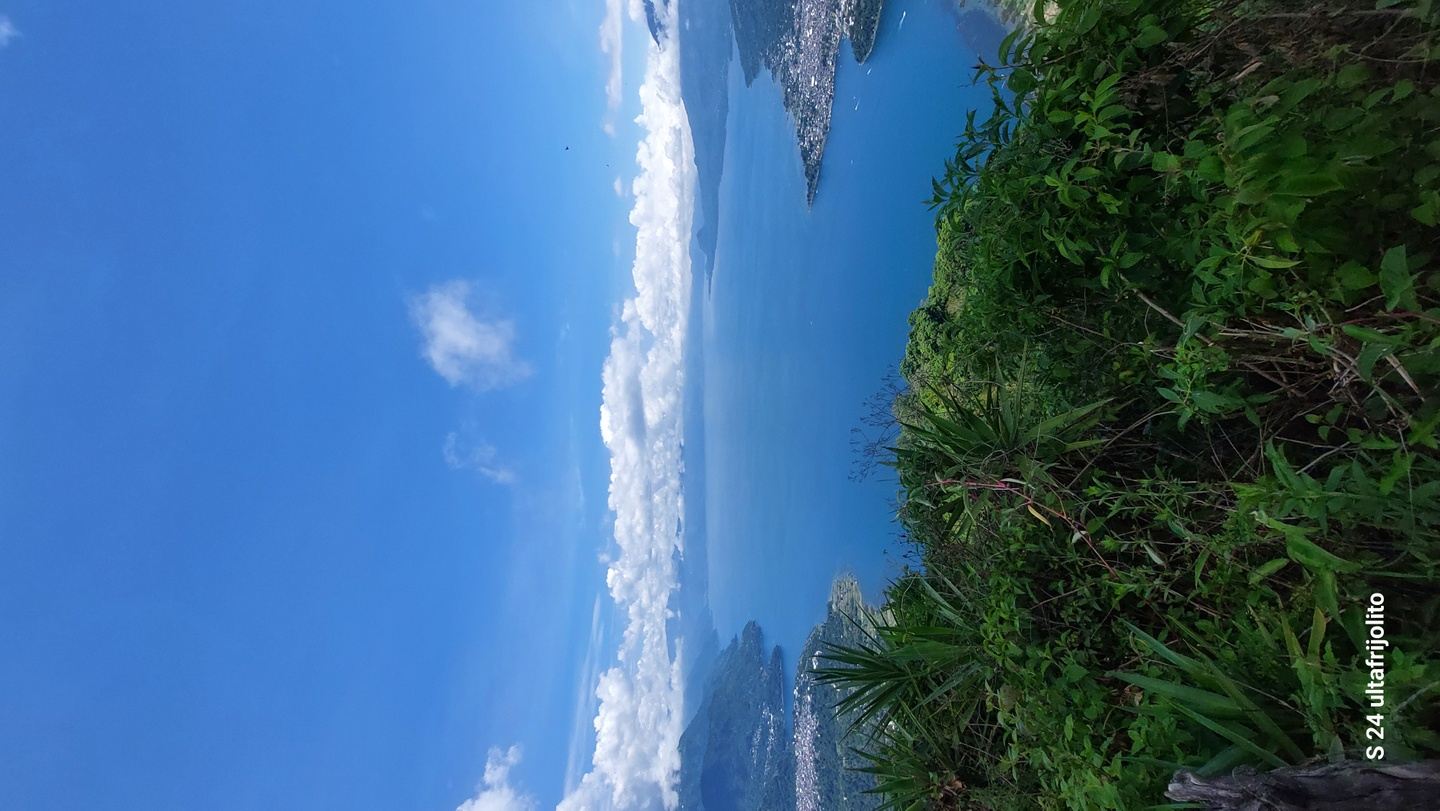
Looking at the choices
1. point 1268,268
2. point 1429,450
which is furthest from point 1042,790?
point 1268,268

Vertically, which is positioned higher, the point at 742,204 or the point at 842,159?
the point at 742,204

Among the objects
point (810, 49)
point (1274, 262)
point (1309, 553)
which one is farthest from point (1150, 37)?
point (810, 49)

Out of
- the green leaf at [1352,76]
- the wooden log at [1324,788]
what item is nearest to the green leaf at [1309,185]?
the green leaf at [1352,76]

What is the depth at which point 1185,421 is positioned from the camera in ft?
7.43

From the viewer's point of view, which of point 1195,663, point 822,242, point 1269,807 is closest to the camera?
point 1269,807

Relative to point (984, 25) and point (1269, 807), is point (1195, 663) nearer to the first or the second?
point (1269, 807)

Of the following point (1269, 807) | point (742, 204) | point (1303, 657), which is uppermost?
point (742, 204)

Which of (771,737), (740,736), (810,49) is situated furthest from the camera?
(740,736)

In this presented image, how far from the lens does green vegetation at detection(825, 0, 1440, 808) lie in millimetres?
1716

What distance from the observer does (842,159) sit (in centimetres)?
1541

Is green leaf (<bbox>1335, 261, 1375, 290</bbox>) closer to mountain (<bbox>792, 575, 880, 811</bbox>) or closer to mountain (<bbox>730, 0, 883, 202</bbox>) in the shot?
mountain (<bbox>792, 575, 880, 811</bbox>)

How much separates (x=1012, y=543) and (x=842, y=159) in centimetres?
1421

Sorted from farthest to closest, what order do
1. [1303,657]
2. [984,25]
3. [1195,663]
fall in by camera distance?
[984,25] < [1195,663] < [1303,657]

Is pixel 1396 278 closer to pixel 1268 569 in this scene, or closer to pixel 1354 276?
pixel 1354 276
